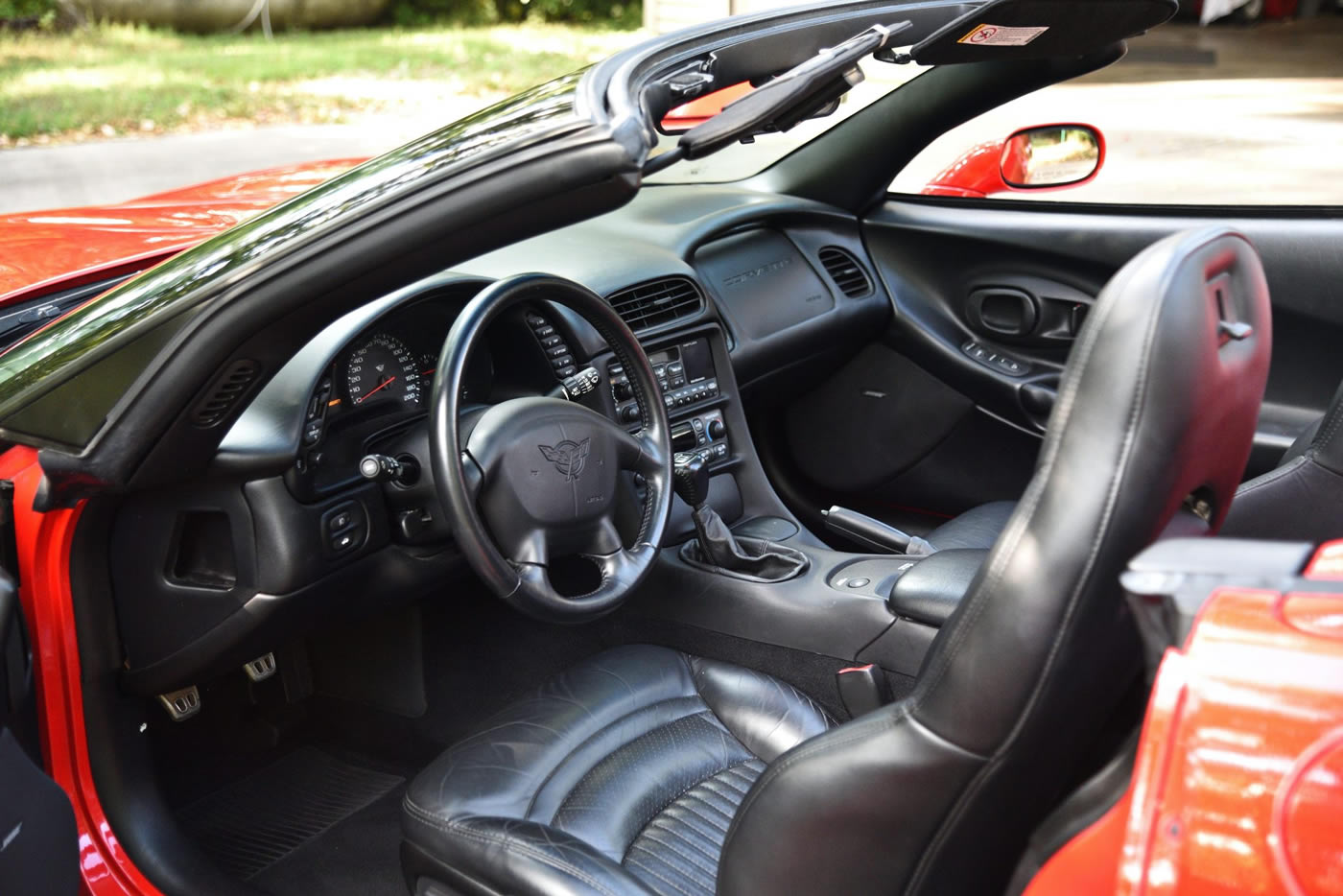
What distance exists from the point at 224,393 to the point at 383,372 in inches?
21.9

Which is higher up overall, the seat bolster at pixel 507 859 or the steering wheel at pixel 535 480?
the steering wheel at pixel 535 480

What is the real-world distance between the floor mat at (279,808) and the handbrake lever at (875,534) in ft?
3.58

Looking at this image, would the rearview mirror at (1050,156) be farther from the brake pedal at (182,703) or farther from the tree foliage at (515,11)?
the tree foliage at (515,11)

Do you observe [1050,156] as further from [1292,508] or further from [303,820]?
[303,820]

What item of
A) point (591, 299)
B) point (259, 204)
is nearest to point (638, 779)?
point (591, 299)

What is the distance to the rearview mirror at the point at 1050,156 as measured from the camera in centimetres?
304

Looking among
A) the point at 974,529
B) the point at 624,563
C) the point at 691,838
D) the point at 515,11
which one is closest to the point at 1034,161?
the point at 974,529

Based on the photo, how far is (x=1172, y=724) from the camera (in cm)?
82

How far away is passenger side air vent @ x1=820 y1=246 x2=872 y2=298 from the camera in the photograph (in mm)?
3076

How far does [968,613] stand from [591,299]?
3.73ft

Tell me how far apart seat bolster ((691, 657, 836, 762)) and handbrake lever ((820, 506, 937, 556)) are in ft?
1.29

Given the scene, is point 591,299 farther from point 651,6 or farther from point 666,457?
point 651,6

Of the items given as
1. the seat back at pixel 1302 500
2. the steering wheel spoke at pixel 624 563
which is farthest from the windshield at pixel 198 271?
the seat back at pixel 1302 500

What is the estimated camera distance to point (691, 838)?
1721mm
